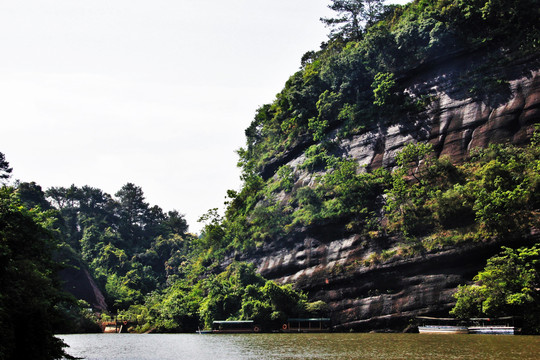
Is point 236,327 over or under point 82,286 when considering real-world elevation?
under

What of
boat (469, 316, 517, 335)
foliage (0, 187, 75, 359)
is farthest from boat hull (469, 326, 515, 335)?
foliage (0, 187, 75, 359)

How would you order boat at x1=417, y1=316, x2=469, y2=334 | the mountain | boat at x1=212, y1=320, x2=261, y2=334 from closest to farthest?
1. boat at x1=417, y1=316, x2=469, y2=334
2. the mountain
3. boat at x1=212, y1=320, x2=261, y2=334

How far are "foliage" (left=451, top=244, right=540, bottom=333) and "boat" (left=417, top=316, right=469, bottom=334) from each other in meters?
1.05

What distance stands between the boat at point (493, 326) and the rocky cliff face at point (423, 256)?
280 centimetres

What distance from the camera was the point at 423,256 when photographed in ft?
119

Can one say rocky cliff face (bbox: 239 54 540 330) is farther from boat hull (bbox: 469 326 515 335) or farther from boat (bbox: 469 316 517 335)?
boat hull (bbox: 469 326 515 335)

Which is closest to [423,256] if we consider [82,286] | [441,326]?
[441,326]

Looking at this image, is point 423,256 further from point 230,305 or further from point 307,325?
point 230,305

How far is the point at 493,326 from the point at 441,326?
11.7ft

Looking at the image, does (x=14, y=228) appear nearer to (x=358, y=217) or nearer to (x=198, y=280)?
(x=358, y=217)

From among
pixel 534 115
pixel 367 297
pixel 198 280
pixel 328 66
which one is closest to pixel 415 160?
pixel 534 115

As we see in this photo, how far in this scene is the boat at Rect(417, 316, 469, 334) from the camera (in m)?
30.8

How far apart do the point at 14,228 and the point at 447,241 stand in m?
29.3

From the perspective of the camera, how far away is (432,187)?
39.2 metres
